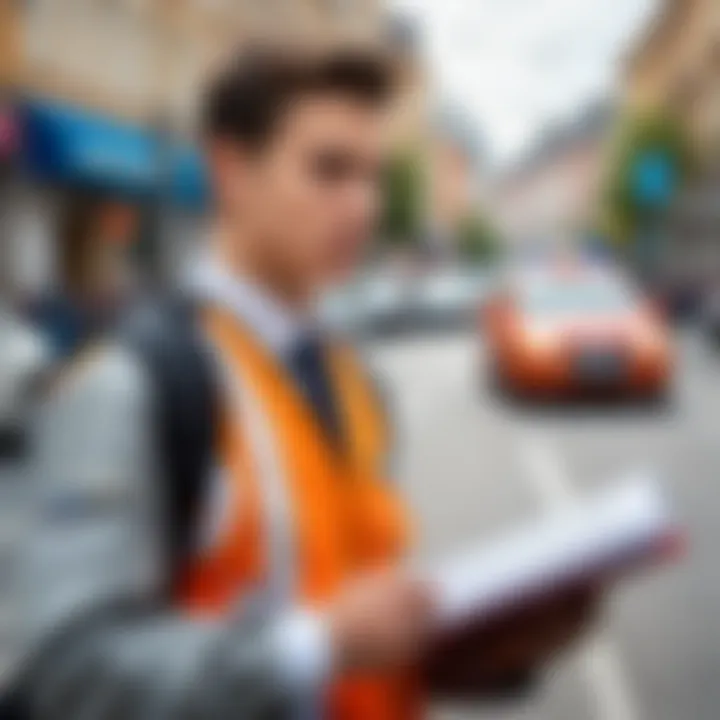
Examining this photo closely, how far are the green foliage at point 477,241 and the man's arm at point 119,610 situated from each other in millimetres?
65085

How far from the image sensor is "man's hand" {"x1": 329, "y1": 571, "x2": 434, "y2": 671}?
1080 millimetres

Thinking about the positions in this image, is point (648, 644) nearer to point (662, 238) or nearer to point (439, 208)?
point (662, 238)

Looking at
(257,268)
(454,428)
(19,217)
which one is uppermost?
(19,217)

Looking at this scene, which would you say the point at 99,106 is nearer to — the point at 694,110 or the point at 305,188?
the point at 305,188

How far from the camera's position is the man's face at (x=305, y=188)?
1219 mm

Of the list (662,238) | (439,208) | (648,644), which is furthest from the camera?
(439,208)

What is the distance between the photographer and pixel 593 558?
1.16 meters

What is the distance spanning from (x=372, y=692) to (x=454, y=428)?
937 centimetres

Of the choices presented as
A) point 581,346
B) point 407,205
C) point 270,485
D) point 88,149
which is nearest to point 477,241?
point 407,205

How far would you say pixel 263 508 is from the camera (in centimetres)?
114

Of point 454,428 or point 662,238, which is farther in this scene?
point 662,238

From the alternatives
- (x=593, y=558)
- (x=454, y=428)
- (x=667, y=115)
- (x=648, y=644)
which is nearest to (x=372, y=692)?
(x=593, y=558)

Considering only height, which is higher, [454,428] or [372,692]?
[454,428]

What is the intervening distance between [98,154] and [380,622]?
18875 millimetres
